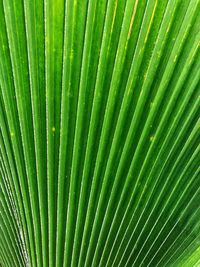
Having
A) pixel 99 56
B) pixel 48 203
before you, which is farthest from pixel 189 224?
pixel 99 56

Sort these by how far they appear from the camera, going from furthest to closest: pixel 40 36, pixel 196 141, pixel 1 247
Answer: pixel 1 247
pixel 196 141
pixel 40 36

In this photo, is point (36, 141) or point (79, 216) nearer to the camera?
point (36, 141)

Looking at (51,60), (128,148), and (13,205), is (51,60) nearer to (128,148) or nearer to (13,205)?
(128,148)

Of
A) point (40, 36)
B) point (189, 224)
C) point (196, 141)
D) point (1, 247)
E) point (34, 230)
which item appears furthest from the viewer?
point (1, 247)

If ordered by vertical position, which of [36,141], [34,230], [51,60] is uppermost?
[51,60]

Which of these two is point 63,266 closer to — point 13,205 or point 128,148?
point 13,205

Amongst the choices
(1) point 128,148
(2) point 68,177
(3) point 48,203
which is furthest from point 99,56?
(3) point 48,203

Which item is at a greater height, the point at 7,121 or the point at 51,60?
the point at 51,60
